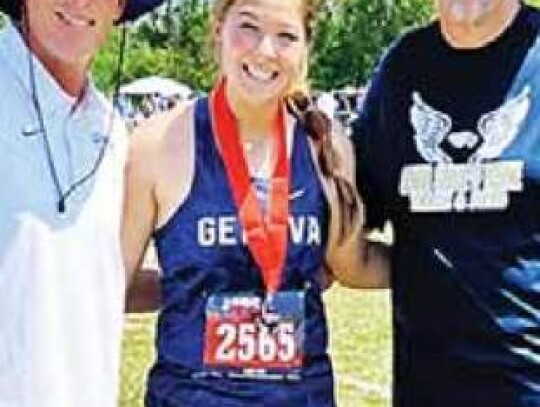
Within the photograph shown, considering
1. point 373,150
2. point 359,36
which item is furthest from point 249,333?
point 359,36

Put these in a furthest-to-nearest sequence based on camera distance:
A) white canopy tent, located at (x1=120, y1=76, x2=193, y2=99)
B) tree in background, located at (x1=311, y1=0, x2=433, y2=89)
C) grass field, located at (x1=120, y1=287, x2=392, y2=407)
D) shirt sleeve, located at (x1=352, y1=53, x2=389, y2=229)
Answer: tree in background, located at (x1=311, y1=0, x2=433, y2=89), white canopy tent, located at (x1=120, y1=76, x2=193, y2=99), grass field, located at (x1=120, y1=287, x2=392, y2=407), shirt sleeve, located at (x1=352, y1=53, x2=389, y2=229)

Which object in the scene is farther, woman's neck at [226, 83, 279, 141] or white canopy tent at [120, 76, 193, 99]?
white canopy tent at [120, 76, 193, 99]

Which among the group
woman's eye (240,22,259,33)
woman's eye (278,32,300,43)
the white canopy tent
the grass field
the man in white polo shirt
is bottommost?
the grass field

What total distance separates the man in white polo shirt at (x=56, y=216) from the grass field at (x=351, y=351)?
4.44 m

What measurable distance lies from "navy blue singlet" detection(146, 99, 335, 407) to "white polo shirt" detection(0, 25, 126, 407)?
30 centimetres

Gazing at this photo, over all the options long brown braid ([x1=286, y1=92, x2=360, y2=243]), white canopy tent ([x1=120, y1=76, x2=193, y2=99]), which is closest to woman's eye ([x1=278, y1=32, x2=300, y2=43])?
long brown braid ([x1=286, y1=92, x2=360, y2=243])

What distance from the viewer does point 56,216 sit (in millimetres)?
3035

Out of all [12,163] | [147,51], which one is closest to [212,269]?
[12,163]

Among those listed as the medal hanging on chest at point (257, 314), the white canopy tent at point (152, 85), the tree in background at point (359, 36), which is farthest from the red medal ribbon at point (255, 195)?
the tree in background at point (359, 36)

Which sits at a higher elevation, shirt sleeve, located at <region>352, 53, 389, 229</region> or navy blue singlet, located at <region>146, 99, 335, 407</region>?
shirt sleeve, located at <region>352, 53, 389, 229</region>

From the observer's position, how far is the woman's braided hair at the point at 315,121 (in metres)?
3.61

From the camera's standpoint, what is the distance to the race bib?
3445mm

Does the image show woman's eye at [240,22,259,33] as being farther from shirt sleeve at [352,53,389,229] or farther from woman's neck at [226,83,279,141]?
shirt sleeve at [352,53,389,229]

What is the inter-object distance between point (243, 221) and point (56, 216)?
0.56 metres
